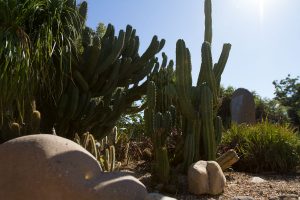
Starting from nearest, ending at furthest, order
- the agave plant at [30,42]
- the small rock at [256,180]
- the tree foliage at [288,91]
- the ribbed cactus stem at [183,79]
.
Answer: the agave plant at [30,42] → the ribbed cactus stem at [183,79] → the small rock at [256,180] → the tree foliage at [288,91]

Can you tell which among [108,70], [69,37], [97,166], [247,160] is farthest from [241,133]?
[97,166]

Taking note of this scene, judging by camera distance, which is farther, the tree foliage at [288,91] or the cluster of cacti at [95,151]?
the tree foliage at [288,91]

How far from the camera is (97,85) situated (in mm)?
7312

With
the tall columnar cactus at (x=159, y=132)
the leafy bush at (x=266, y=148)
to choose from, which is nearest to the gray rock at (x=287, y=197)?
the tall columnar cactus at (x=159, y=132)

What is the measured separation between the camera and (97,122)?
7.32m

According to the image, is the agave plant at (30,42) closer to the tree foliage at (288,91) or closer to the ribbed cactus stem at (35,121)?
the ribbed cactus stem at (35,121)

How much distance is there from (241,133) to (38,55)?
19.1 ft

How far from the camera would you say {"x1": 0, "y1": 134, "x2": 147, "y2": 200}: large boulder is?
358 cm

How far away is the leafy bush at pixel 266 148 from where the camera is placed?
907 centimetres

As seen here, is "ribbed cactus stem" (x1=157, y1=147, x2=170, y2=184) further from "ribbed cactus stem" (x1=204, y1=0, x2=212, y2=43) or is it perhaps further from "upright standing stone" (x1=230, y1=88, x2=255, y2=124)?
"upright standing stone" (x1=230, y1=88, x2=255, y2=124)

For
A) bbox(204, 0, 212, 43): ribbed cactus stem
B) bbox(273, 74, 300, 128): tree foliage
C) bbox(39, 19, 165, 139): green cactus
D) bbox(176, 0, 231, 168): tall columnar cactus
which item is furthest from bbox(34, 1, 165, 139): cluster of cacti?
bbox(273, 74, 300, 128): tree foliage

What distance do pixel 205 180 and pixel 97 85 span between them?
2.42 m

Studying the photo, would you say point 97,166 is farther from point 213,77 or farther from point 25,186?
point 213,77

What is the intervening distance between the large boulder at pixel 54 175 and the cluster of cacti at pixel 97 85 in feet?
8.61
